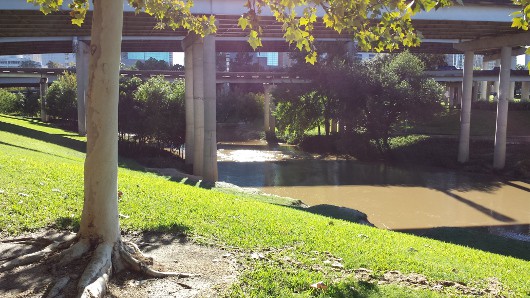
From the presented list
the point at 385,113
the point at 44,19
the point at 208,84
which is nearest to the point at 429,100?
the point at 385,113

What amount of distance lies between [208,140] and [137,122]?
7.58 meters

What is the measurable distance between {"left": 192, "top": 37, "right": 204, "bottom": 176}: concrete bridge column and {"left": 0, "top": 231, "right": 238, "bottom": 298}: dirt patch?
19882 millimetres

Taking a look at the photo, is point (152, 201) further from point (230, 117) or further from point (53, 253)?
point (230, 117)

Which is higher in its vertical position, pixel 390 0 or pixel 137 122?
pixel 390 0

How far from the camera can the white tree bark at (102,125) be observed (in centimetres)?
551

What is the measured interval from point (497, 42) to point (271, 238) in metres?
31.7

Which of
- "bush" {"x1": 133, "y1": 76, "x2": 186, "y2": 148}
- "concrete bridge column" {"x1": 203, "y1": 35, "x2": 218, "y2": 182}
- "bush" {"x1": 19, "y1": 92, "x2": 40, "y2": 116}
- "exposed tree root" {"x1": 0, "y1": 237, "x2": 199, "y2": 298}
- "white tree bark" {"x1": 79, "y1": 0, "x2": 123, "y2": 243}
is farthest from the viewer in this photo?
"bush" {"x1": 19, "y1": 92, "x2": 40, "y2": 116}

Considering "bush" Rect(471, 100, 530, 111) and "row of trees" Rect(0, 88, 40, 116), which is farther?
"row of trees" Rect(0, 88, 40, 116)

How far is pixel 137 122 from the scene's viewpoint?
30266 mm

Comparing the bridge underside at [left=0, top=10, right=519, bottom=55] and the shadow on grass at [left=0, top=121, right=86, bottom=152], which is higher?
the bridge underside at [left=0, top=10, right=519, bottom=55]

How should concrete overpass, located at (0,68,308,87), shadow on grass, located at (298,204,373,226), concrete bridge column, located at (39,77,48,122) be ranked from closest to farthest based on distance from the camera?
shadow on grass, located at (298,204,373,226) < concrete overpass, located at (0,68,308,87) < concrete bridge column, located at (39,77,48,122)

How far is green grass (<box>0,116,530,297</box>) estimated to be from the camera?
5570 mm

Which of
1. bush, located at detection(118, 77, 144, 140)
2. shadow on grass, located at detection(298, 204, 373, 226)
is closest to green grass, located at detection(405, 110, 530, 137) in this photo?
bush, located at detection(118, 77, 144, 140)

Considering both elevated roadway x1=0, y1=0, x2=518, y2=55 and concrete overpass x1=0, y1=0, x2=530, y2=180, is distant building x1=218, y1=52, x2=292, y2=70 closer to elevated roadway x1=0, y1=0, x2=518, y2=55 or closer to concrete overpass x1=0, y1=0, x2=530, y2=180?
concrete overpass x1=0, y1=0, x2=530, y2=180
